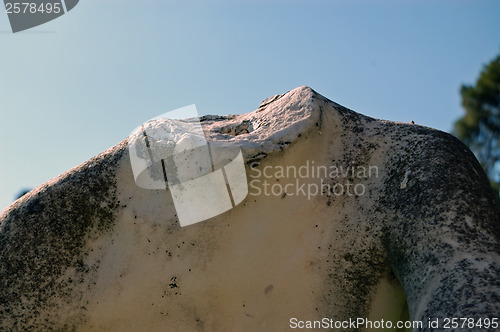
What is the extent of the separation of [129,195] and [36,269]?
0.57 metres

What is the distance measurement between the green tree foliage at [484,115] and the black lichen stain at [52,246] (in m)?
12.3

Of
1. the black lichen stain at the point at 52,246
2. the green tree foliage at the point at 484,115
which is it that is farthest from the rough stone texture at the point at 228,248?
the green tree foliage at the point at 484,115

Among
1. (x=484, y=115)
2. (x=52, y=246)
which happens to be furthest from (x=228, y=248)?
(x=484, y=115)

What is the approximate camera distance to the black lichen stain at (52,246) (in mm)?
3135

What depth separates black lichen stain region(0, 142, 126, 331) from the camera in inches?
123

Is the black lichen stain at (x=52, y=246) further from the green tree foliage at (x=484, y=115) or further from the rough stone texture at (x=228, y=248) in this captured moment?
the green tree foliage at (x=484, y=115)

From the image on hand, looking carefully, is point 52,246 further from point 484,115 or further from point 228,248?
point 484,115

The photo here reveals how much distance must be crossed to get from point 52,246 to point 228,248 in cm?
86

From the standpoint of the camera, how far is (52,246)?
10.4ft

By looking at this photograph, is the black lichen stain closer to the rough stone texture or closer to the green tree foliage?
the rough stone texture

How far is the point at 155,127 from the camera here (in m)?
3.27

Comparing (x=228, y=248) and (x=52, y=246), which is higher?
(x=52, y=246)

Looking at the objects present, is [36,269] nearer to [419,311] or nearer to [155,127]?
[155,127]

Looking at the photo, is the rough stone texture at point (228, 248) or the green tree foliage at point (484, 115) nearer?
the rough stone texture at point (228, 248)
